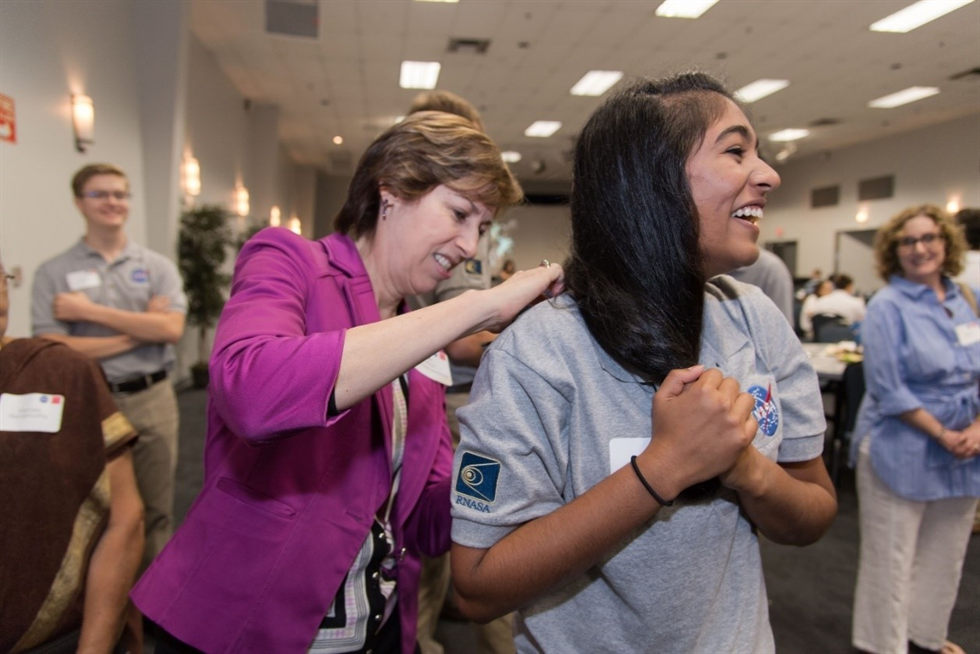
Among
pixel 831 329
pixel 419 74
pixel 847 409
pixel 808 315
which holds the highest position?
pixel 419 74

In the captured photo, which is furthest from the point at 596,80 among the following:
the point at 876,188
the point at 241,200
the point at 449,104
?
the point at 241,200

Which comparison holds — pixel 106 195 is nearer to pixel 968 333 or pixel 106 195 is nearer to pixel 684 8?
pixel 684 8

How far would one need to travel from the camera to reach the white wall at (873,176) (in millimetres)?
987

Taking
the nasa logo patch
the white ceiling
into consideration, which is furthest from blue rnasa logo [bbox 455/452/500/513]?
the white ceiling

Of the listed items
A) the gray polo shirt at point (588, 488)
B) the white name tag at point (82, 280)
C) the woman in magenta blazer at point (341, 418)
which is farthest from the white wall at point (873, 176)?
the white name tag at point (82, 280)

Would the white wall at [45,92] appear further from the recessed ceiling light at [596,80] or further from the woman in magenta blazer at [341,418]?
the recessed ceiling light at [596,80]

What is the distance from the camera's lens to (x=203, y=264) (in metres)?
6.21

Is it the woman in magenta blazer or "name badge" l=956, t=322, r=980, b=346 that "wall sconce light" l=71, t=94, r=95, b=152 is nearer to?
the woman in magenta blazer

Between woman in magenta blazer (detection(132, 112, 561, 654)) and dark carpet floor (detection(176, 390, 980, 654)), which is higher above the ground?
woman in magenta blazer (detection(132, 112, 561, 654))

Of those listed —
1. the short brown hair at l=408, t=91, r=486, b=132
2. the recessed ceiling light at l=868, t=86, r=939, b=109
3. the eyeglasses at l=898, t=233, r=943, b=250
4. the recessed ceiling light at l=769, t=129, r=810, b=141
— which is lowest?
the eyeglasses at l=898, t=233, r=943, b=250

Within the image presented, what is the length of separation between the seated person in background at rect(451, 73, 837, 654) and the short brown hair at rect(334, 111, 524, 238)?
0.33 m

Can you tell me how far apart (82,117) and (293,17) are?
0.64m

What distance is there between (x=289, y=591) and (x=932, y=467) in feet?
4.76

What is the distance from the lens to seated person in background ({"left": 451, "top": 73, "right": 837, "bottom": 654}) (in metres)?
0.77
